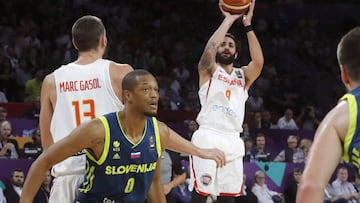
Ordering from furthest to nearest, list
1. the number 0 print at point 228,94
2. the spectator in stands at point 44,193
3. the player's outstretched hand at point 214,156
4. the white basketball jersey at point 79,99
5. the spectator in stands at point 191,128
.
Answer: the spectator in stands at point 191,128 < the spectator in stands at point 44,193 < the number 0 print at point 228,94 < the white basketball jersey at point 79,99 < the player's outstretched hand at point 214,156

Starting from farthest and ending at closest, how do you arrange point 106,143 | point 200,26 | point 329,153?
point 200,26, point 106,143, point 329,153

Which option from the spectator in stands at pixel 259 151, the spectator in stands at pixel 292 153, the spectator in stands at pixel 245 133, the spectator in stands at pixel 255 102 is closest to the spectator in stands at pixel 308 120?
the spectator in stands at pixel 255 102

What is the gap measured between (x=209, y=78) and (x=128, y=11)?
932cm

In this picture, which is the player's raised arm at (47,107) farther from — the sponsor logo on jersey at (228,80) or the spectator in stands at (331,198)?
the spectator in stands at (331,198)

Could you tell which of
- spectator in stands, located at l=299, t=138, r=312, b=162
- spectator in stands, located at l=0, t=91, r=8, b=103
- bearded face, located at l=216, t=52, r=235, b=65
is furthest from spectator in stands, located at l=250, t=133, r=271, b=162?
spectator in stands, located at l=0, t=91, r=8, b=103

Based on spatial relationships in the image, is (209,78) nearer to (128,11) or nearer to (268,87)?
(268,87)

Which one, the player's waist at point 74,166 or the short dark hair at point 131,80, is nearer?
the short dark hair at point 131,80

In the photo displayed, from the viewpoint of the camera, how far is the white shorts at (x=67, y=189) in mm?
5016

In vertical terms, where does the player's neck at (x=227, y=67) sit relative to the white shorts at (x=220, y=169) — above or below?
above

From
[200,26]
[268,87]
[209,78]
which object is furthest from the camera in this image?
[200,26]

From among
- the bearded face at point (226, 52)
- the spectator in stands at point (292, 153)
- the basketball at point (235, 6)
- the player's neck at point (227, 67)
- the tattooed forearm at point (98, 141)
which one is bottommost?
the spectator in stands at point (292, 153)

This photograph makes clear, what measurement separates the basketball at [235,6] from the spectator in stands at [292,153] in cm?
422

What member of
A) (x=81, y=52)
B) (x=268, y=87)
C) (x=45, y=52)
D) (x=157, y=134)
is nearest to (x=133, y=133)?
(x=157, y=134)

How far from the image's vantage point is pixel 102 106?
5047 millimetres
